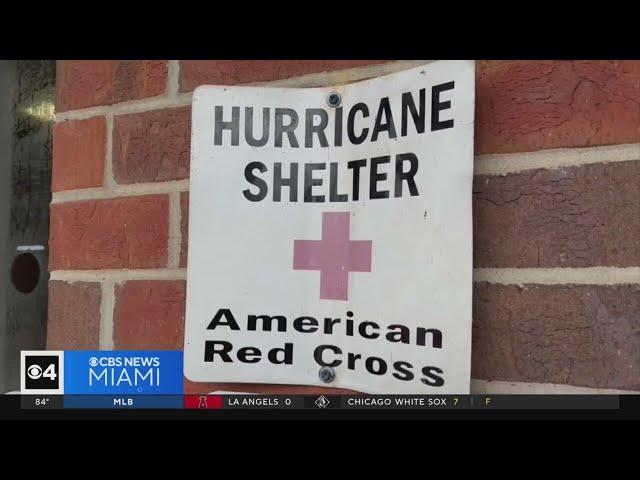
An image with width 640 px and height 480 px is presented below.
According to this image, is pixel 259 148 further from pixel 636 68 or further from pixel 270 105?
pixel 636 68

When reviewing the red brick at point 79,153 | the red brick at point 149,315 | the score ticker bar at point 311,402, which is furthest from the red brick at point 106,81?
the score ticker bar at point 311,402

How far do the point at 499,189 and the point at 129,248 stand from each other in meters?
0.36

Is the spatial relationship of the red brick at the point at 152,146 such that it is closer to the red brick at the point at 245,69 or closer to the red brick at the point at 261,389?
the red brick at the point at 245,69

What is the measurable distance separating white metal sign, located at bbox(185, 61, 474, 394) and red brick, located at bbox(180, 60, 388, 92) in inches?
1.0

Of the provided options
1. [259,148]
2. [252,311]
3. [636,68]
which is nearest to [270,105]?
[259,148]

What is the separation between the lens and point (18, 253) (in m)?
0.68

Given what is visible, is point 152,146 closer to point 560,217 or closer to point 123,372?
→ point 123,372

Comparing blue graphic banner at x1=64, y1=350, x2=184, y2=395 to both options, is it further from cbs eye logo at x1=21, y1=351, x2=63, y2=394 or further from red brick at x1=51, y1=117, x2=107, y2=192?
red brick at x1=51, y1=117, x2=107, y2=192

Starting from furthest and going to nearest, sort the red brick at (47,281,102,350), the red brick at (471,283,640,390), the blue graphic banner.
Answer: the red brick at (47,281,102,350), the blue graphic banner, the red brick at (471,283,640,390)

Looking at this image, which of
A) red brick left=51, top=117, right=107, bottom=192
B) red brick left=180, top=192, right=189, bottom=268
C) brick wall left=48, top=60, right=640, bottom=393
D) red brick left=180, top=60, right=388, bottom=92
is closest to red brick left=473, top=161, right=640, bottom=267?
brick wall left=48, top=60, right=640, bottom=393

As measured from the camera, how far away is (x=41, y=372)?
1.74 feet

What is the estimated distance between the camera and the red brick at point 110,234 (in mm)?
598

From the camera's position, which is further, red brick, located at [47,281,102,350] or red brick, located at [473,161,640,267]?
red brick, located at [47,281,102,350]

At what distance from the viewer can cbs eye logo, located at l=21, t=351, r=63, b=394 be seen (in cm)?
52
